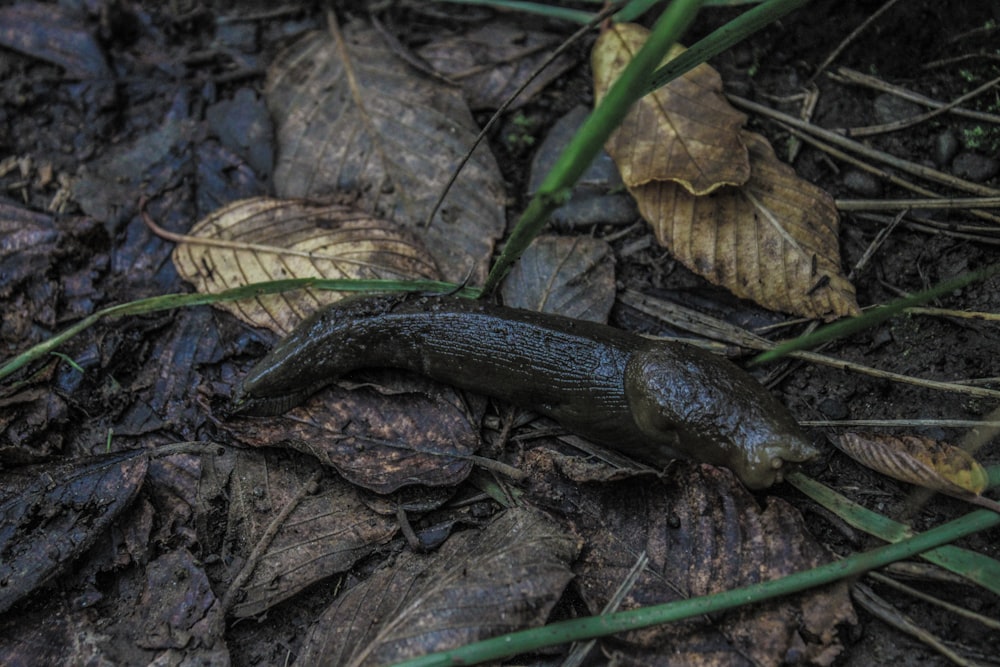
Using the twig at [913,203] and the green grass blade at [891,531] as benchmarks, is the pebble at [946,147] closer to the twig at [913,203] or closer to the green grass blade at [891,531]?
the twig at [913,203]

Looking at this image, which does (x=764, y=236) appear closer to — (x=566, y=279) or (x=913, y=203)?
(x=913, y=203)

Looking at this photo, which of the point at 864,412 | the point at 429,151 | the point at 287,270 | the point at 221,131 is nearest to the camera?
the point at 864,412

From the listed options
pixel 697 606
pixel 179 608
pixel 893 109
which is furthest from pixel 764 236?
pixel 179 608

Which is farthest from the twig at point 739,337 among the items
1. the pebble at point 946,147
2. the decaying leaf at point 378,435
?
the pebble at point 946,147

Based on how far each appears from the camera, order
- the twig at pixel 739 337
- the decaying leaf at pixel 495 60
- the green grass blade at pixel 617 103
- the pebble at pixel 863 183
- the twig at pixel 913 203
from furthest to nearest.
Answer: the decaying leaf at pixel 495 60 < the pebble at pixel 863 183 < the twig at pixel 913 203 < the twig at pixel 739 337 < the green grass blade at pixel 617 103

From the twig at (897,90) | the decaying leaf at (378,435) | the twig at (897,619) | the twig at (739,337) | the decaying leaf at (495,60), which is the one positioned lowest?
the twig at (897,619)

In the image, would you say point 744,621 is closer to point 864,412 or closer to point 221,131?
point 864,412

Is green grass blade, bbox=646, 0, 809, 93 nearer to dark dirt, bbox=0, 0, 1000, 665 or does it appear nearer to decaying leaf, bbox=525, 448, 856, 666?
dark dirt, bbox=0, 0, 1000, 665

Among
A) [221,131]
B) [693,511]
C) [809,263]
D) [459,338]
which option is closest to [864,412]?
[809,263]
